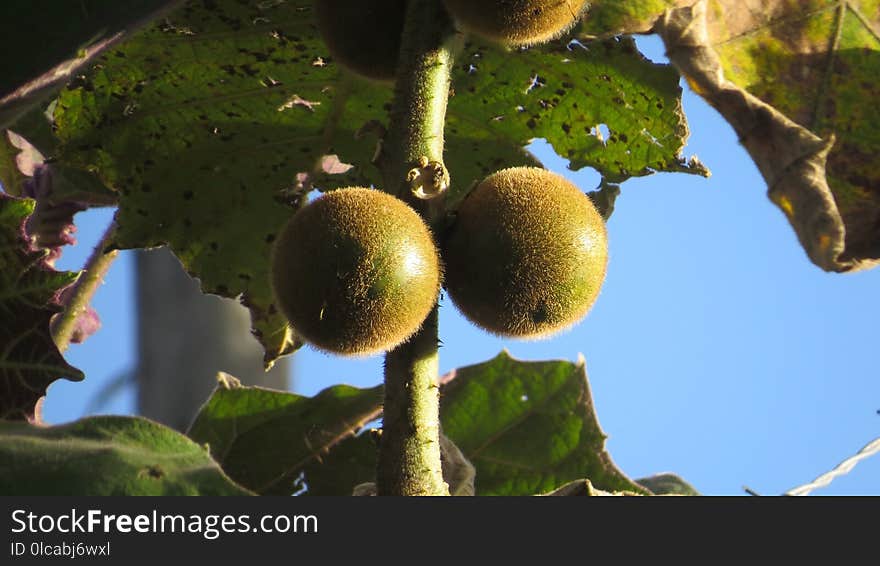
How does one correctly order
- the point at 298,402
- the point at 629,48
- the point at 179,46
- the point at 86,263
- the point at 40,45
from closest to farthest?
the point at 40,45 → the point at 629,48 → the point at 179,46 → the point at 298,402 → the point at 86,263

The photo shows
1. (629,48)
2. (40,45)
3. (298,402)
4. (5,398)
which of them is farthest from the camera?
(298,402)

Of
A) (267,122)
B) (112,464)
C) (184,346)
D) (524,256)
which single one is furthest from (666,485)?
(184,346)

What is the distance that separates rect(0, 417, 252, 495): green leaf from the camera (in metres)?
1.35

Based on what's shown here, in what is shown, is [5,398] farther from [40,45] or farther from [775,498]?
[775,498]

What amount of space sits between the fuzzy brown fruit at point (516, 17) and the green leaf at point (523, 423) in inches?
33.3

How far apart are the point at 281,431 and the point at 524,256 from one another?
0.88 metres

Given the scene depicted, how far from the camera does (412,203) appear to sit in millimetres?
1454

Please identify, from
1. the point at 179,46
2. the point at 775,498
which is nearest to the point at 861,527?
the point at 775,498

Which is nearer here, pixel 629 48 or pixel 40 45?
pixel 40 45

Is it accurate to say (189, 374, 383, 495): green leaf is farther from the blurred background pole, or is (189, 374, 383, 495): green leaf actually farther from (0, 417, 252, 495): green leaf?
the blurred background pole

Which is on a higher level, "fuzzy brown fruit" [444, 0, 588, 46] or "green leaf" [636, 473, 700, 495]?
"fuzzy brown fruit" [444, 0, 588, 46]

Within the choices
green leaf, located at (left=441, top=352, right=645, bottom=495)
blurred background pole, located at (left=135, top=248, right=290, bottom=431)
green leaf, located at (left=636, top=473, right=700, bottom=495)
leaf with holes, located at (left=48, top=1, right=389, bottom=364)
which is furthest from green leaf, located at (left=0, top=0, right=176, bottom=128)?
blurred background pole, located at (left=135, top=248, right=290, bottom=431)

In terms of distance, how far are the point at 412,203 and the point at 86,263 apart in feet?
3.80

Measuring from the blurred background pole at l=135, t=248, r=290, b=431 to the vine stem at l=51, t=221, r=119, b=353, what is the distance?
2.77ft
